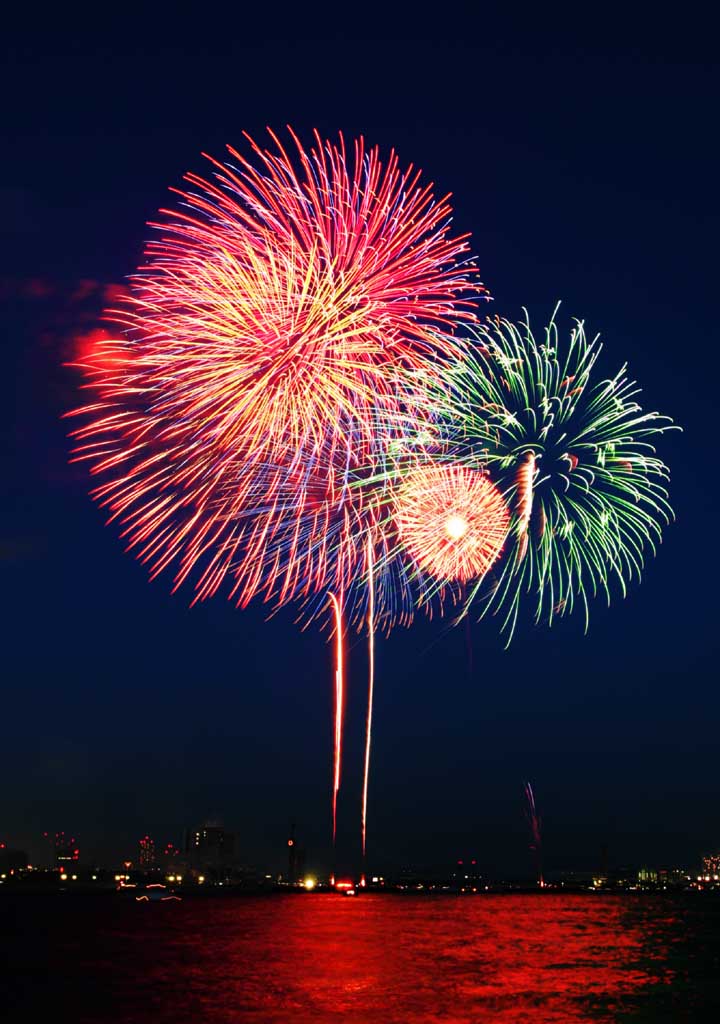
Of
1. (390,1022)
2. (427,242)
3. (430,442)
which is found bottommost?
(390,1022)

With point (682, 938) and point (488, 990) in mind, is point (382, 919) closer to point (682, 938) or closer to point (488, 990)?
point (682, 938)

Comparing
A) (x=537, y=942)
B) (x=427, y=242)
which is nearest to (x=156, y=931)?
(x=537, y=942)

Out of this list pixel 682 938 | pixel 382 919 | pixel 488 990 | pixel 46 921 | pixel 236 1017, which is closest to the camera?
pixel 236 1017

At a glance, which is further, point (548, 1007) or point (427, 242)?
point (548, 1007)

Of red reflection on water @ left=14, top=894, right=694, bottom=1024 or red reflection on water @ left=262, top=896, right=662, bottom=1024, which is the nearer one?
red reflection on water @ left=14, top=894, right=694, bottom=1024

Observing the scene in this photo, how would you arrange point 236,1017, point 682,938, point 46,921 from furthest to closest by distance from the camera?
point 46,921
point 682,938
point 236,1017

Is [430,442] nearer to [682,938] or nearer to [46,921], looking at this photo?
[682,938]

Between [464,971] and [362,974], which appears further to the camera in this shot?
[464,971]

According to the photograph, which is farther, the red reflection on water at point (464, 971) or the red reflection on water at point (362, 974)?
the red reflection on water at point (464, 971)

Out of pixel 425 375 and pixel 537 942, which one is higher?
pixel 425 375

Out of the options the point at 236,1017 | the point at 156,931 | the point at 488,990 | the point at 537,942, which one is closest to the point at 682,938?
the point at 537,942
